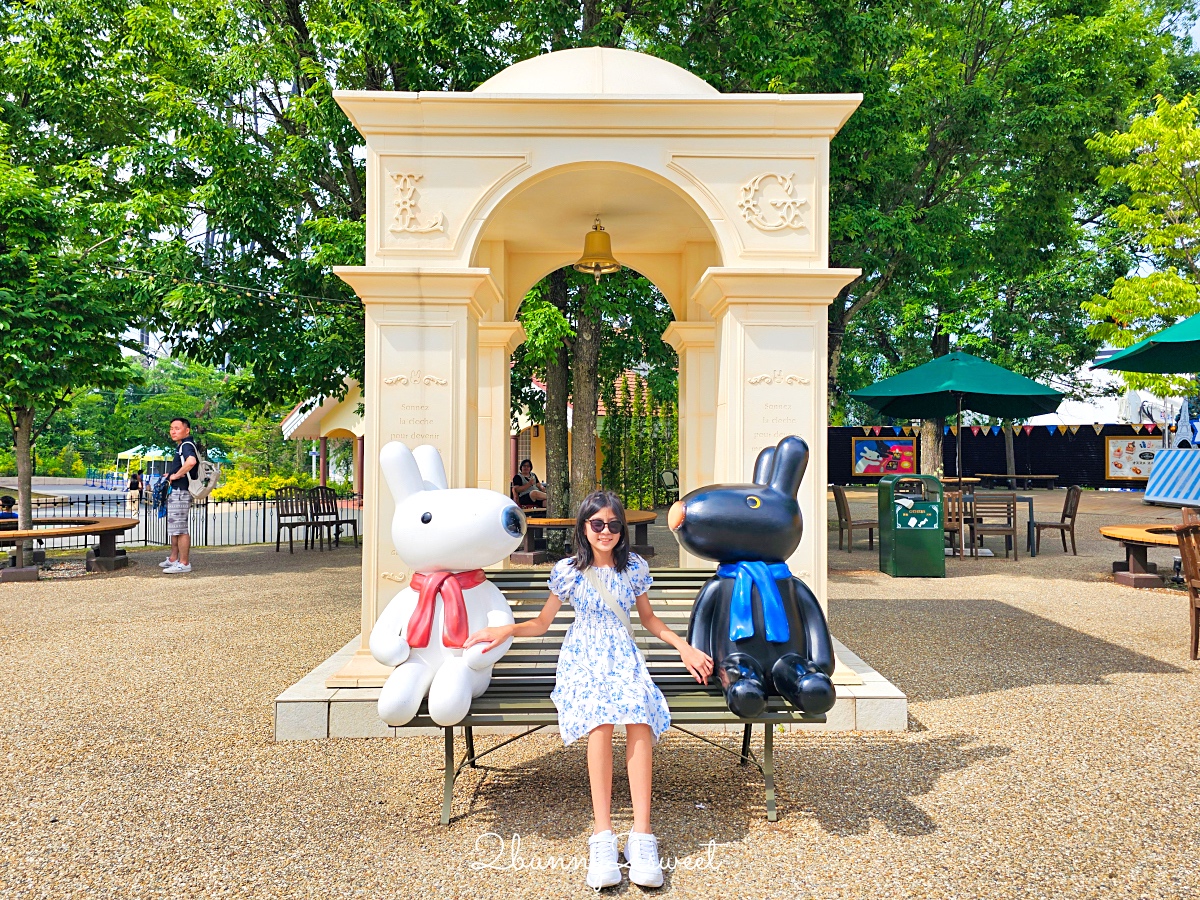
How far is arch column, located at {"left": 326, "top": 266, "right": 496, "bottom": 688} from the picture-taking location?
4.81 metres

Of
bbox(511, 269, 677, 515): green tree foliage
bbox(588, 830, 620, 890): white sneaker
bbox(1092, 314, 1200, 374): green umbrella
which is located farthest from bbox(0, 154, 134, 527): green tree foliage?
bbox(1092, 314, 1200, 374): green umbrella

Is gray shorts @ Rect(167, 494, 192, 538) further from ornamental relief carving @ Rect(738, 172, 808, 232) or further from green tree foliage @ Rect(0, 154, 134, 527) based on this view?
ornamental relief carving @ Rect(738, 172, 808, 232)

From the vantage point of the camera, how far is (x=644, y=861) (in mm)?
2963

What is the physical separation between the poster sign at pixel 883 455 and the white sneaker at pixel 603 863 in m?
30.9

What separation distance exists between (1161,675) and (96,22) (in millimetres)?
13879

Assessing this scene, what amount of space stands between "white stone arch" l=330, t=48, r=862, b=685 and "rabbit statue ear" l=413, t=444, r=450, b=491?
2.98ft

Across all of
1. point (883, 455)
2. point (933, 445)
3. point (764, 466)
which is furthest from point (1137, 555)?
point (883, 455)

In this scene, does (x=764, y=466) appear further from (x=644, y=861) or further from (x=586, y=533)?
(x=644, y=861)

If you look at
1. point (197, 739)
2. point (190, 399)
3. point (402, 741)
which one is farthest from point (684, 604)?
point (190, 399)

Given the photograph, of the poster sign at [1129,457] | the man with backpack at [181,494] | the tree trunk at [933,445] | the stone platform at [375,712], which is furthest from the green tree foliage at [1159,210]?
the poster sign at [1129,457]

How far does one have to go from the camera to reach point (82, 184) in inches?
478

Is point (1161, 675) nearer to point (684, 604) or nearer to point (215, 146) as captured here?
point (684, 604)

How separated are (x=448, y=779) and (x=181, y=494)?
8577 millimetres

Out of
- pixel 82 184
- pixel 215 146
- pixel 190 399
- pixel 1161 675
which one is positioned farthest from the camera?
pixel 190 399
